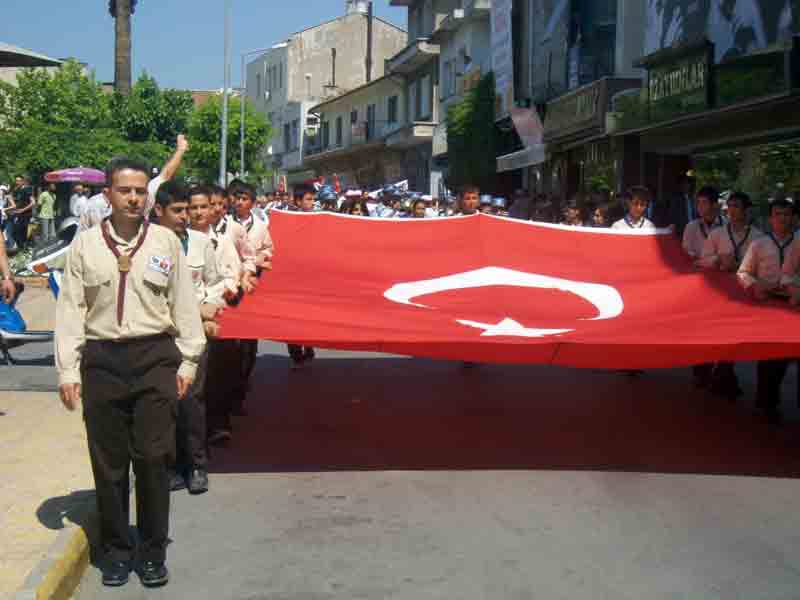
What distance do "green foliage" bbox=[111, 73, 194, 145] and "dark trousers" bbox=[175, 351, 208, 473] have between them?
39071 millimetres

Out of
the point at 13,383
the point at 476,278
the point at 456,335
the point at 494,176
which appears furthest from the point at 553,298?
the point at 494,176

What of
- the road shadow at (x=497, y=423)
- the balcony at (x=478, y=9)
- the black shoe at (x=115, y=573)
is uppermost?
the balcony at (x=478, y=9)

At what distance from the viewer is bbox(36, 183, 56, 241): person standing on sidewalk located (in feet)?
103

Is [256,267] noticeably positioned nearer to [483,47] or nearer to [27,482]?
[27,482]

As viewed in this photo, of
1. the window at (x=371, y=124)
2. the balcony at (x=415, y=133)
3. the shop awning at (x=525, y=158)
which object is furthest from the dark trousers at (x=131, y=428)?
the window at (x=371, y=124)

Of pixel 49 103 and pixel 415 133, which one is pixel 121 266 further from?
pixel 415 133

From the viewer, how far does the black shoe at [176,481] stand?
24.8 feet

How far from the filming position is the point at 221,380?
29.2 feet

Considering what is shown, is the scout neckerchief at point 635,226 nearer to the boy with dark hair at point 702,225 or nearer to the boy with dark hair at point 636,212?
the boy with dark hair at point 636,212

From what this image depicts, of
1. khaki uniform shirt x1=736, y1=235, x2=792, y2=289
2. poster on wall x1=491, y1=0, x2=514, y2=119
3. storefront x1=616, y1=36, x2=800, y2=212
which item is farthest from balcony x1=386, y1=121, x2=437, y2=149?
khaki uniform shirt x1=736, y1=235, x2=792, y2=289

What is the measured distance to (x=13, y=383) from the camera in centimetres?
1136

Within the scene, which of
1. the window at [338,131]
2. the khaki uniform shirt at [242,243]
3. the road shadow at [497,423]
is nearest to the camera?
the road shadow at [497,423]

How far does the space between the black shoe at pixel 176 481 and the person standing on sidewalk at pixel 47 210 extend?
2461cm

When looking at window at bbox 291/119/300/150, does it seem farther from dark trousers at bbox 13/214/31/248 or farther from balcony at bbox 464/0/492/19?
dark trousers at bbox 13/214/31/248
